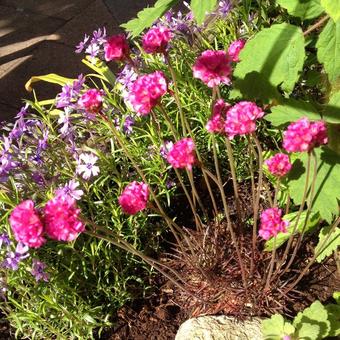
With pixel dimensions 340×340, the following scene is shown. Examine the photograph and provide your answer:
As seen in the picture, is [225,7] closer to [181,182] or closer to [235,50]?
[235,50]

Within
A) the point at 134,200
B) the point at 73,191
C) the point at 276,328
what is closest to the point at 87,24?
the point at 73,191

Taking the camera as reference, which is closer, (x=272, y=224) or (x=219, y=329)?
(x=272, y=224)

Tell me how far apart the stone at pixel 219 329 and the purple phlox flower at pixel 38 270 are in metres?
0.59

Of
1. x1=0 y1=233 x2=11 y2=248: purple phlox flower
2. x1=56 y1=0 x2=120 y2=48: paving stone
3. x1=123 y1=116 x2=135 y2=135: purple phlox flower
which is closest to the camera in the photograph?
x1=0 y1=233 x2=11 y2=248: purple phlox flower

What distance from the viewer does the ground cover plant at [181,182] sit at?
6.02 ft

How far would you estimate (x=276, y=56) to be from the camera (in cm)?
197

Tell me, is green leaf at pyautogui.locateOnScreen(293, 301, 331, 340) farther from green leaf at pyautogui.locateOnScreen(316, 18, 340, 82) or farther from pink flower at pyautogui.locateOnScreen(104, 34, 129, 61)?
pink flower at pyautogui.locateOnScreen(104, 34, 129, 61)

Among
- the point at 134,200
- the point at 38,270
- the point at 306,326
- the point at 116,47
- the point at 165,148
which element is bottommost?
the point at 306,326

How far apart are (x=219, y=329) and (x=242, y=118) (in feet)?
3.06

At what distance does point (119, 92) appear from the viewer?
2.89 metres

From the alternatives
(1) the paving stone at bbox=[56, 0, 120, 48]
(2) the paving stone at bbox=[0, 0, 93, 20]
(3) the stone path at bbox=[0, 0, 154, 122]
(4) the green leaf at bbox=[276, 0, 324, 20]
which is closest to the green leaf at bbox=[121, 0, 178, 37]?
(4) the green leaf at bbox=[276, 0, 324, 20]

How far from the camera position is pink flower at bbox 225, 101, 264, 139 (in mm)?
1701

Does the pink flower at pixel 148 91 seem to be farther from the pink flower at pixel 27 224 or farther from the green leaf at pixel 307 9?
the green leaf at pixel 307 9

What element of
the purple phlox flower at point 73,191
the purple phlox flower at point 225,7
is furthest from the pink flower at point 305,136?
the purple phlox flower at point 225,7
